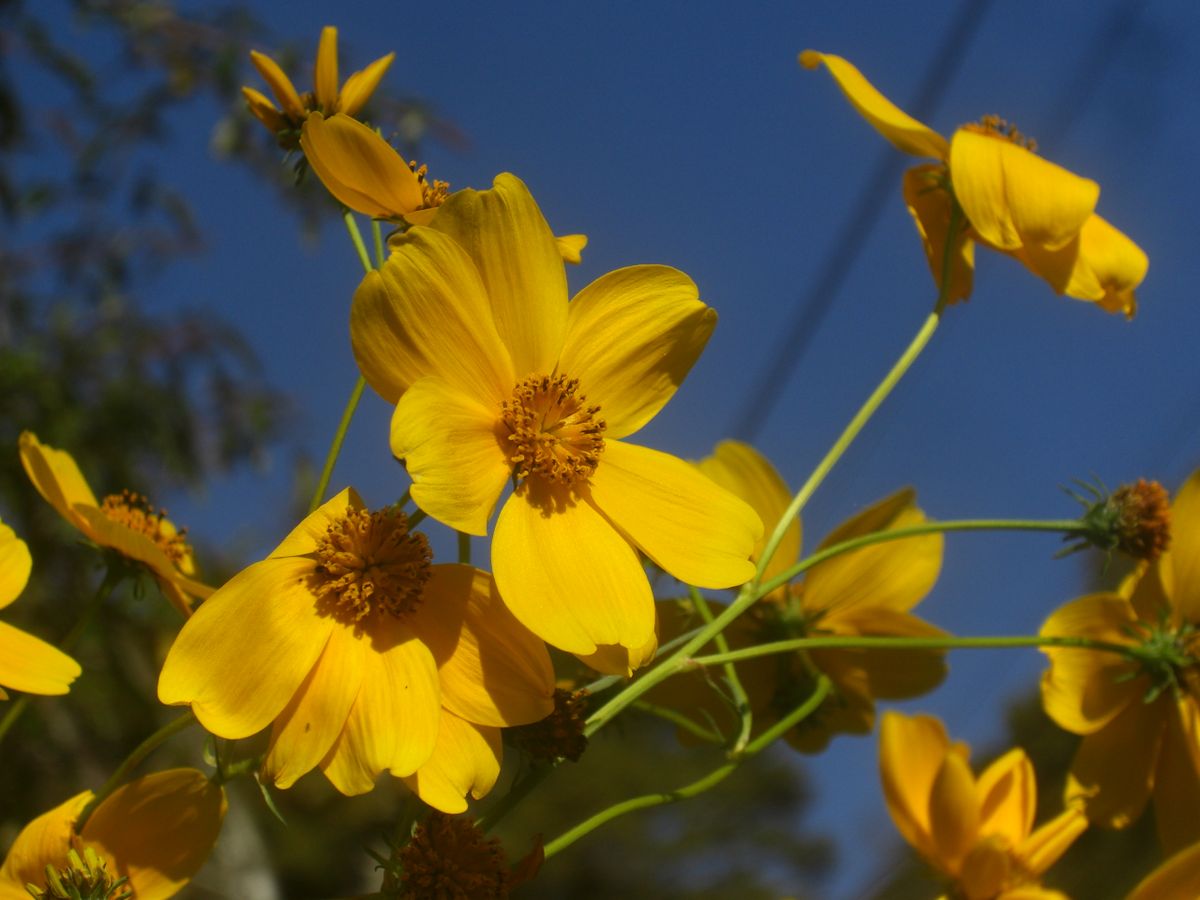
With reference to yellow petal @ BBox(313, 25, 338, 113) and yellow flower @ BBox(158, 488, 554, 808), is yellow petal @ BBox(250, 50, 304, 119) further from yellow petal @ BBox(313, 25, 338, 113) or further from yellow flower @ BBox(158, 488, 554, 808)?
yellow flower @ BBox(158, 488, 554, 808)

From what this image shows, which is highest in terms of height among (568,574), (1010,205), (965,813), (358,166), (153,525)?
(1010,205)

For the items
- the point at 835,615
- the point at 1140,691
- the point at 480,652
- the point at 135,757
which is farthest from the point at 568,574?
the point at 1140,691

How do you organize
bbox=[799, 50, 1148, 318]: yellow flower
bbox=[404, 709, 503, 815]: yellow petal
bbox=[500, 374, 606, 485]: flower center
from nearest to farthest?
bbox=[404, 709, 503, 815]: yellow petal → bbox=[500, 374, 606, 485]: flower center → bbox=[799, 50, 1148, 318]: yellow flower

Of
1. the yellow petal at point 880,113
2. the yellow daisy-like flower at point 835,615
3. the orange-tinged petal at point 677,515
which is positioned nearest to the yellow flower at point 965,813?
the yellow daisy-like flower at point 835,615

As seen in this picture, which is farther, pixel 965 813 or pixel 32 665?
pixel 965 813

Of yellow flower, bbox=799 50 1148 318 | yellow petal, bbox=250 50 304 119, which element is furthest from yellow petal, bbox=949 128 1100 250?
yellow petal, bbox=250 50 304 119

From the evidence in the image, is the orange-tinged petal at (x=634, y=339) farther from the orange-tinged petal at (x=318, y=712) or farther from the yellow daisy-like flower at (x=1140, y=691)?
the yellow daisy-like flower at (x=1140, y=691)

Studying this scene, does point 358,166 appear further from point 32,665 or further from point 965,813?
point 965,813
